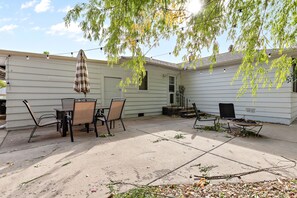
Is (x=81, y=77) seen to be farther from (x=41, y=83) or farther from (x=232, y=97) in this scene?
(x=232, y=97)

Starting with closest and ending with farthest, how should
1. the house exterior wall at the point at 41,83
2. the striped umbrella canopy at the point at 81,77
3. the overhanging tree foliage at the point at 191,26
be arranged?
the overhanging tree foliage at the point at 191,26
the striped umbrella canopy at the point at 81,77
the house exterior wall at the point at 41,83

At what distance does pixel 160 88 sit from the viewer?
9.43 meters

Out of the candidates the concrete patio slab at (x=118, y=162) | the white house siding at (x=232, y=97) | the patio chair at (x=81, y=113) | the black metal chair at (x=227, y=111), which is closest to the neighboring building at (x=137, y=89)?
the white house siding at (x=232, y=97)

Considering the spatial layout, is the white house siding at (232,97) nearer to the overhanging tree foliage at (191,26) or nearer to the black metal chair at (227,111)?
the black metal chair at (227,111)

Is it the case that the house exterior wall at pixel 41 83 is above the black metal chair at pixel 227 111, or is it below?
above

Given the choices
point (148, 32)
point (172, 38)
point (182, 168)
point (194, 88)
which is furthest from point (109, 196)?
point (194, 88)

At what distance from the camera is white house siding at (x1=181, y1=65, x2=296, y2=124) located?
6.66 meters

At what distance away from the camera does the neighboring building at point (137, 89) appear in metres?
5.54

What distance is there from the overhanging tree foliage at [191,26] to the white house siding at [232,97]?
5289 millimetres

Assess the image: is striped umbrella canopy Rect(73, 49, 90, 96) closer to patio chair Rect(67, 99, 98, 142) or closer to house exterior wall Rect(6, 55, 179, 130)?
patio chair Rect(67, 99, 98, 142)

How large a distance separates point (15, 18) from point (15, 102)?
2736 mm

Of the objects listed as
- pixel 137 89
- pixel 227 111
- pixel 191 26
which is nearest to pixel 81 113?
pixel 191 26

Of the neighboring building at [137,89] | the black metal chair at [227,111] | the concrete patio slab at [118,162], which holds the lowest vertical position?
the concrete patio slab at [118,162]

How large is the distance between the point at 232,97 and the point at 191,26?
21.3ft
